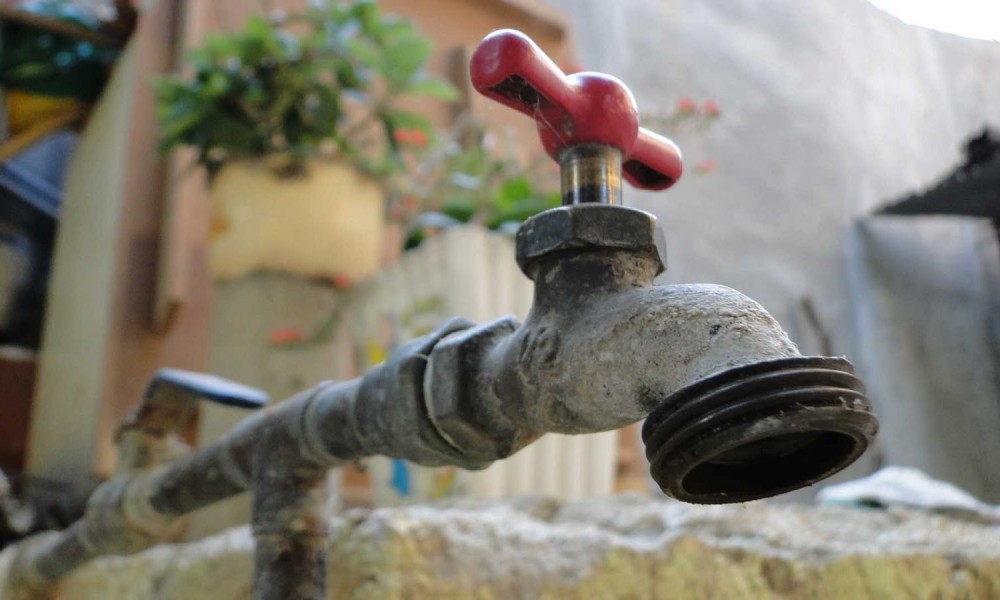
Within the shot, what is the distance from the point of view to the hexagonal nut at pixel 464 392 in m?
0.37

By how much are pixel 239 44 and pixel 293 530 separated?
67cm

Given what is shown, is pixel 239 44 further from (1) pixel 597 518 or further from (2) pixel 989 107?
(2) pixel 989 107

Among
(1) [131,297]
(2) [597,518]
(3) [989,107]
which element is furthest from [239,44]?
(3) [989,107]

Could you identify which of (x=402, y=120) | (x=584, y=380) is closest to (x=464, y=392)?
(x=584, y=380)

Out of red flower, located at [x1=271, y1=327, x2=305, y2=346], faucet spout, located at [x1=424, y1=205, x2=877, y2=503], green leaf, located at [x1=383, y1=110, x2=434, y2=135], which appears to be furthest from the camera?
green leaf, located at [x1=383, y1=110, x2=434, y2=135]

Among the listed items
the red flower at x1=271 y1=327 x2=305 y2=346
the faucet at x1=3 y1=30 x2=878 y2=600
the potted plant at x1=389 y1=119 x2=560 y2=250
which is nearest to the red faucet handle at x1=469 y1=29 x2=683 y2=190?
the faucet at x1=3 y1=30 x2=878 y2=600

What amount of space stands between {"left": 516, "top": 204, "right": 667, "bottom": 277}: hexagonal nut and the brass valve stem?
2cm

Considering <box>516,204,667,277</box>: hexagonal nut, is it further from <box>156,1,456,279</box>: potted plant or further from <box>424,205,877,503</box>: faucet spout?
<box>156,1,456,279</box>: potted plant

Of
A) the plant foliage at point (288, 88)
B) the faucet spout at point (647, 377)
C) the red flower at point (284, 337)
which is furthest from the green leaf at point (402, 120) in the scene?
the faucet spout at point (647, 377)

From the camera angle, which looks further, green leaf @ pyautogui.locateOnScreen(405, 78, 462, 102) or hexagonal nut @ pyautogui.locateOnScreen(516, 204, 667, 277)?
green leaf @ pyautogui.locateOnScreen(405, 78, 462, 102)

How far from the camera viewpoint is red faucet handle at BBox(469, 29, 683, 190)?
1.02 ft

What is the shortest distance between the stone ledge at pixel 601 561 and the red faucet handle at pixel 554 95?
0.93ft

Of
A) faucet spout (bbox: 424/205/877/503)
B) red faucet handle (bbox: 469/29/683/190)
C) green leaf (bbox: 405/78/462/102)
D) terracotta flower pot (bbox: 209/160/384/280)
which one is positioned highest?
green leaf (bbox: 405/78/462/102)

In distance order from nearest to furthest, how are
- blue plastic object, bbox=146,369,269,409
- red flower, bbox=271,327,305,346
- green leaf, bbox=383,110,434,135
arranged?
1. blue plastic object, bbox=146,369,269,409
2. red flower, bbox=271,327,305,346
3. green leaf, bbox=383,110,434,135
